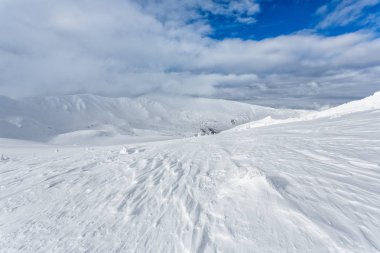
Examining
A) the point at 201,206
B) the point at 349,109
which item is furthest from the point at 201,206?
the point at 349,109

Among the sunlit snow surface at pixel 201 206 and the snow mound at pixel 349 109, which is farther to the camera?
the snow mound at pixel 349 109

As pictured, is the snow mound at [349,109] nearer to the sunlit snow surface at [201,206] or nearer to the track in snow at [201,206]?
the track in snow at [201,206]

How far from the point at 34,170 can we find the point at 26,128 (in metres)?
225

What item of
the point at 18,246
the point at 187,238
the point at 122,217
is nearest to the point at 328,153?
the point at 187,238

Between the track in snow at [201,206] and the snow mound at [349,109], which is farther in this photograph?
the snow mound at [349,109]

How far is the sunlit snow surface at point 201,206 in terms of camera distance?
3678 millimetres

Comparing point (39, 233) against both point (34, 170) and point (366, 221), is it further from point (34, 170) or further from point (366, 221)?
point (366, 221)

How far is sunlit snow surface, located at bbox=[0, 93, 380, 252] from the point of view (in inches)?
145

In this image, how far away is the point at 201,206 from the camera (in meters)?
4.70

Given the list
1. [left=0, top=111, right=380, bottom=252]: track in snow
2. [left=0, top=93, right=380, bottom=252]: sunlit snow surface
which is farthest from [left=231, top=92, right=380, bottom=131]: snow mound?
[left=0, top=93, right=380, bottom=252]: sunlit snow surface

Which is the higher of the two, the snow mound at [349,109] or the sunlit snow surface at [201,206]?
the snow mound at [349,109]

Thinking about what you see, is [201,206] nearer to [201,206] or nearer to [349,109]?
[201,206]

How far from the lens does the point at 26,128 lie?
641 feet

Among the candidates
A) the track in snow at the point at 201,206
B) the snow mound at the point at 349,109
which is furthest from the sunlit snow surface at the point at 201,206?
the snow mound at the point at 349,109
